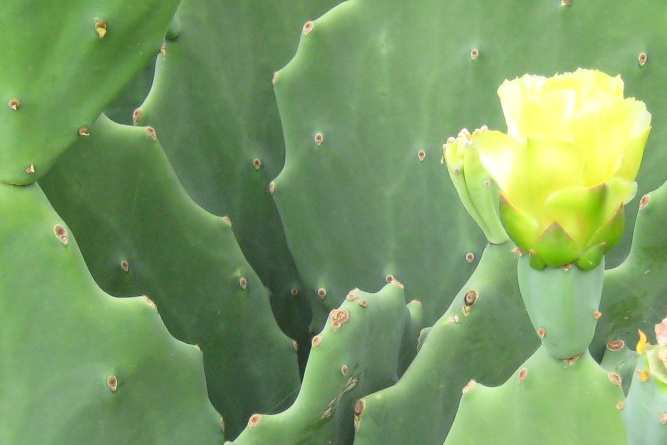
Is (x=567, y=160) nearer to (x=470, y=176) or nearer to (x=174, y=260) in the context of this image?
(x=470, y=176)

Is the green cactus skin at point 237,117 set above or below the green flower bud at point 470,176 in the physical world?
below

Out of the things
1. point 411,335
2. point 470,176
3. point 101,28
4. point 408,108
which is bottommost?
point 411,335

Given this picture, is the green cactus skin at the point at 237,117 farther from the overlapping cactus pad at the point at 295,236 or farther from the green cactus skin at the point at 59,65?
the green cactus skin at the point at 59,65

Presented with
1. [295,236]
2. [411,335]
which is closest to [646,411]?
[411,335]

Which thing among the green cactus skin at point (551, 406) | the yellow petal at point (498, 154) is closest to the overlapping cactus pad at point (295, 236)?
the green cactus skin at point (551, 406)

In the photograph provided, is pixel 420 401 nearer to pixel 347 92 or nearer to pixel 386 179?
pixel 386 179

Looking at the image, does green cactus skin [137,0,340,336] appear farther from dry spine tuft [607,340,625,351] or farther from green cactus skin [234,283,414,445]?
dry spine tuft [607,340,625,351]
